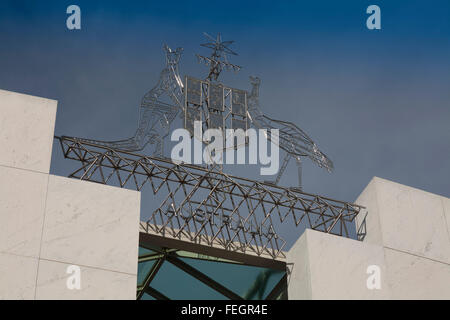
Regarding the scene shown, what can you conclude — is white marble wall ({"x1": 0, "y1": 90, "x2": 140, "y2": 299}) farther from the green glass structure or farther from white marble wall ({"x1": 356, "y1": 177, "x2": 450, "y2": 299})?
white marble wall ({"x1": 356, "y1": 177, "x2": 450, "y2": 299})

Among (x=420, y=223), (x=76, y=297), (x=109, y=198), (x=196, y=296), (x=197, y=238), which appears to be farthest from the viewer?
(x=196, y=296)

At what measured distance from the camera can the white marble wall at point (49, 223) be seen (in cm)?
1994

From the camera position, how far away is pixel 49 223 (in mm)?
20625

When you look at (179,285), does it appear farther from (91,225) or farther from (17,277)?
(17,277)

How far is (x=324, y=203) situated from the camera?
997 inches

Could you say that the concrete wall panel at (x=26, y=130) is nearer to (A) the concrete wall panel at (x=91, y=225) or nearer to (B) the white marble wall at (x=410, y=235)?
(A) the concrete wall panel at (x=91, y=225)

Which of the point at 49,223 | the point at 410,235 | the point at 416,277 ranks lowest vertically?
the point at 416,277

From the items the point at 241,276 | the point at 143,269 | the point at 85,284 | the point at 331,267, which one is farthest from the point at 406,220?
the point at 85,284

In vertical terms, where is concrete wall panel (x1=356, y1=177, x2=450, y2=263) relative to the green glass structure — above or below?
above

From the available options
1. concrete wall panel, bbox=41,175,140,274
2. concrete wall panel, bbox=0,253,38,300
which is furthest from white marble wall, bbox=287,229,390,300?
concrete wall panel, bbox=0,253,38,300

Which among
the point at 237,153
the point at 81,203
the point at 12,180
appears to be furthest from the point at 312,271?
the point at 12,180

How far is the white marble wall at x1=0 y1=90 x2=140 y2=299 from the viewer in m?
19.9

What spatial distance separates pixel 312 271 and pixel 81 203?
19.5ft
